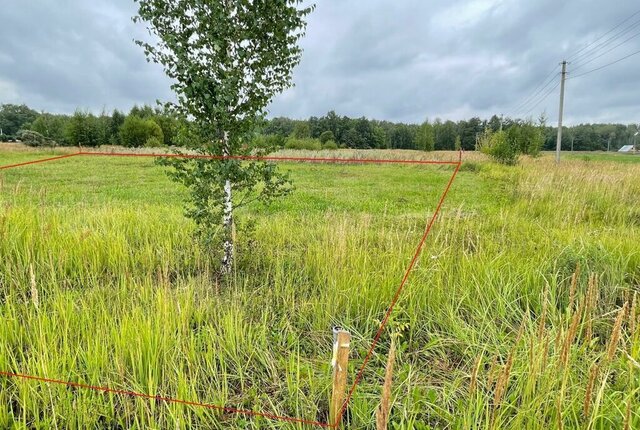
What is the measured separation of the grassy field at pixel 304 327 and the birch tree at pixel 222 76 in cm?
78

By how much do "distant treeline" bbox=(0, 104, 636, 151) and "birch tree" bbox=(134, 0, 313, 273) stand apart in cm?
23

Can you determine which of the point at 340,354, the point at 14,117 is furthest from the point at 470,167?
the point at 14,117

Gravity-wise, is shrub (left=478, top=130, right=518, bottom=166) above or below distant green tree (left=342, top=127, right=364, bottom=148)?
below

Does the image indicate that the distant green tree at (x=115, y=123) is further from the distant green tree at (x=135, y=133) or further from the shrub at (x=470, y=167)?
the shrub at (x=470, y=167)

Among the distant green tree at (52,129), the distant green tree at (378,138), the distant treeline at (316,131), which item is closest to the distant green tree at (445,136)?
the distant treeline at (316,131)

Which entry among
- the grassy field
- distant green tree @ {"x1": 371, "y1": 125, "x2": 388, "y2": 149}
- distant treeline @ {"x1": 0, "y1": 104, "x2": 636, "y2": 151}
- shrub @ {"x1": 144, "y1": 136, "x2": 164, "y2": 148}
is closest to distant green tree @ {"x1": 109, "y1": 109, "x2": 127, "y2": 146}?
distant treeline @ {"x1": 0, "y1": 104, "x2": 636, "y2": 151}

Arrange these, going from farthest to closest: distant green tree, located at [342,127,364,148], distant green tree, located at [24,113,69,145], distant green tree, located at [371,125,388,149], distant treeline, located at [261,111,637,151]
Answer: distant green tree, located at [371,125,388,149] < distant green tree, located at [342,127,364,148] < distant treeline, located at [261,111,637,151] < distant green tree, located at [24,113,69,145]

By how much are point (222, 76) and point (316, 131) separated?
65115 millimetres

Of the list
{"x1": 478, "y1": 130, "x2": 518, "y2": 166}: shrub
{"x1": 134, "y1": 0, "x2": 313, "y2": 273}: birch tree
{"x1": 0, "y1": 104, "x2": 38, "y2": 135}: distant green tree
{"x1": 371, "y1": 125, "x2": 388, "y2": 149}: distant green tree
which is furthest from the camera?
{"x1": 371, "y1": 125, "x2": 388, "y2": 149}: distant green tree

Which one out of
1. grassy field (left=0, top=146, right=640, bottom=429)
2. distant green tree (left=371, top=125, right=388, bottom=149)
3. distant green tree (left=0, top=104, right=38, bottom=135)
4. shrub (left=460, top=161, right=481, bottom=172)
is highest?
distant green tree (left=0, top=104, right=38, bottom=135)

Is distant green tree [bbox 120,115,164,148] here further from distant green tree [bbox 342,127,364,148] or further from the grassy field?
the grassy field

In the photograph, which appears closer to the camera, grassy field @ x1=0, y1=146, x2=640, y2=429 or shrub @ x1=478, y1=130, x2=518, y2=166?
grassy field @ x1=0, y1=146, x2=640, y2=429

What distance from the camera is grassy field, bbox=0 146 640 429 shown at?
1.67 metres

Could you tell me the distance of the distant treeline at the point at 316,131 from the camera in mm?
33688
